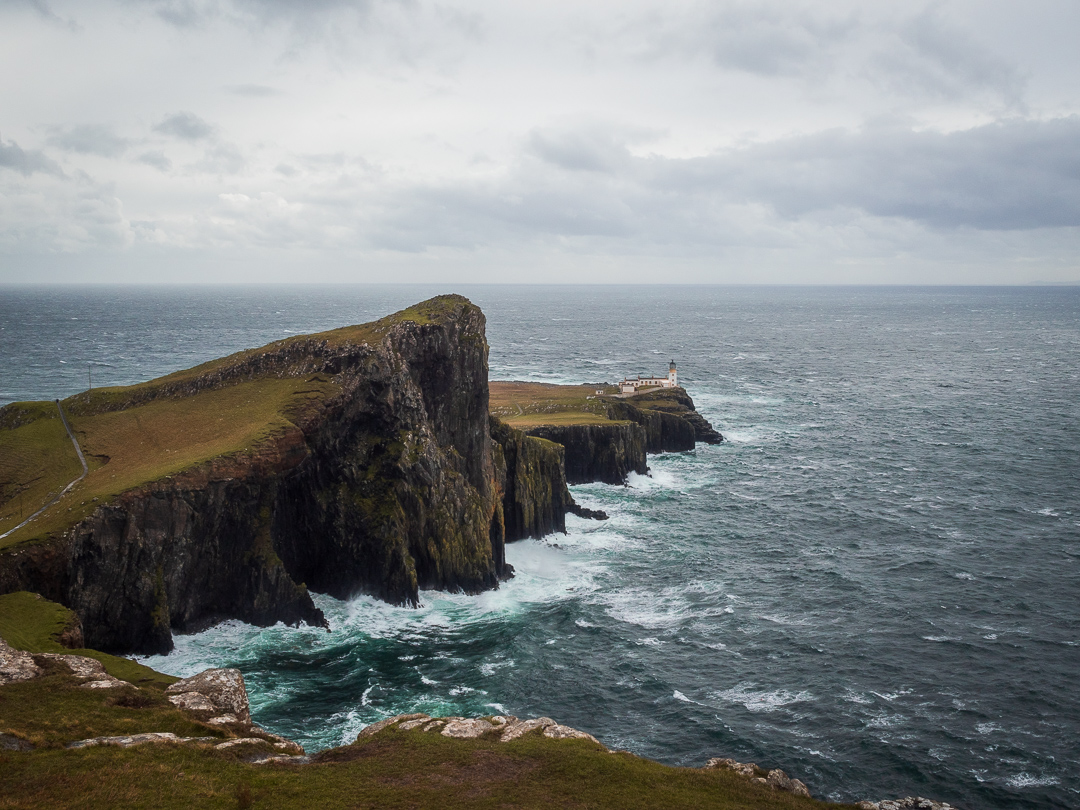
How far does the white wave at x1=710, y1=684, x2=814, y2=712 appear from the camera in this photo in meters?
48.1

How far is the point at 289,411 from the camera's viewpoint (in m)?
63.9

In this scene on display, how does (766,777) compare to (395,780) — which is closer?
(395,780)

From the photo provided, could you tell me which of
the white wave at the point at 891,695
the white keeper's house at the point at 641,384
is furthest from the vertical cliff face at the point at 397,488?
the white keeper's house at the point at 641,384

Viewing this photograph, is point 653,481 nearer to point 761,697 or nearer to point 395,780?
point 761,697

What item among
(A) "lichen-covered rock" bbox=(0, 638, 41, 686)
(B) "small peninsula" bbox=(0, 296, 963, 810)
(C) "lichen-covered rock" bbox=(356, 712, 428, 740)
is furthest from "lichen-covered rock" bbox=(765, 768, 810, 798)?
(A) "lichen-covered rock" bbox=(0, 638, 41, 686)

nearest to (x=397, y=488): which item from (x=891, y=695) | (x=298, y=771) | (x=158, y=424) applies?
(x=158, y=424)

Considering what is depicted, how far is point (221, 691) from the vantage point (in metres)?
37.4

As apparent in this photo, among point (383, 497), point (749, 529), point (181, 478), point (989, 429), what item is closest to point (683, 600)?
point (749, 529)

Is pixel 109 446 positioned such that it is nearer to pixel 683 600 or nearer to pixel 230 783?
pixel 230 783

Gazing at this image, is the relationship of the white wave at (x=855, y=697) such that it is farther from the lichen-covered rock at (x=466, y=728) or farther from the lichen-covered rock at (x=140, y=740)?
the lichen-covered rock at (x=140, y=740)

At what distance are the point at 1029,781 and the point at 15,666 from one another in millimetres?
48788

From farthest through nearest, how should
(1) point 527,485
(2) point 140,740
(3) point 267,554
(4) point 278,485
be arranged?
1. (1) point 527,485
2. (4) point 278,485
3. (3) point 267,554
4. (2) point 140,740

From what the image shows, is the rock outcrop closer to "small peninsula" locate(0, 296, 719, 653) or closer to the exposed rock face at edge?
"small peninsula" locate(0, 296, 719, 653)

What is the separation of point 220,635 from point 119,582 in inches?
315
